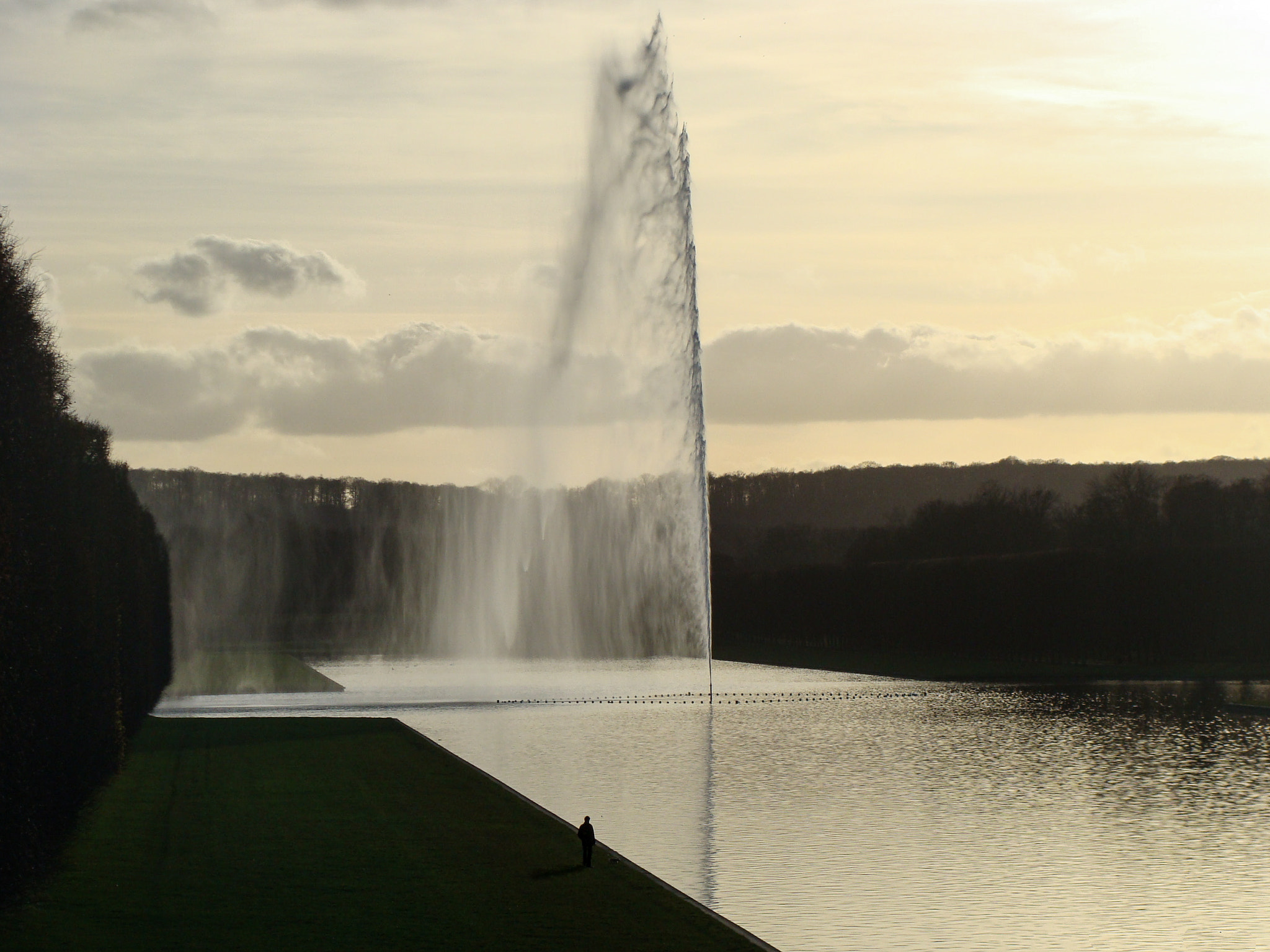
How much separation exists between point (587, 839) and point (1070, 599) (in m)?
50.3

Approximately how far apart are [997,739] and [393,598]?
304 feet

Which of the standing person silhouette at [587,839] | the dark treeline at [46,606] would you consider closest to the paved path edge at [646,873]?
the standing person silhouette at [587,839]

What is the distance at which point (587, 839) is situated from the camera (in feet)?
48.2

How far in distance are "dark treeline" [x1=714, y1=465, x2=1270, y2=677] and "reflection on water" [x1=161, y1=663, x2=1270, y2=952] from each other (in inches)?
937

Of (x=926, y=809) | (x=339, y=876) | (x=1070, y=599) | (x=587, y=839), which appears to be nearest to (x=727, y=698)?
(x=926, y=809)

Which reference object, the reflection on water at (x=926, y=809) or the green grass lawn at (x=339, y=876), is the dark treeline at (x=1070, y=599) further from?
the green grass lawn at (x=339, y=876)

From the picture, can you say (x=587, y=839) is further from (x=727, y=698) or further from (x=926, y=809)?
(x=727, y=698)

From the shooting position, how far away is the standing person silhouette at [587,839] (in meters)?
14.6

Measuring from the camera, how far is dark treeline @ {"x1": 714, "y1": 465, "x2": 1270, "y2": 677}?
58.3m

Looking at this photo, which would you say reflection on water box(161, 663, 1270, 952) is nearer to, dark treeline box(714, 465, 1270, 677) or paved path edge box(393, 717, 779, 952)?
paved path edge box(393, 717, 779, 952)

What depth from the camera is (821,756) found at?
2438cm

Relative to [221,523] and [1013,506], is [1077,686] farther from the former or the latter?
[221,523]

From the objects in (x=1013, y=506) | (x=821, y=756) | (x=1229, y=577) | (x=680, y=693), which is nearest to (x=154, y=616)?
(x=680, y=693)

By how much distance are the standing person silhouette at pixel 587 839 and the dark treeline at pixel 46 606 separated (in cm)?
497
